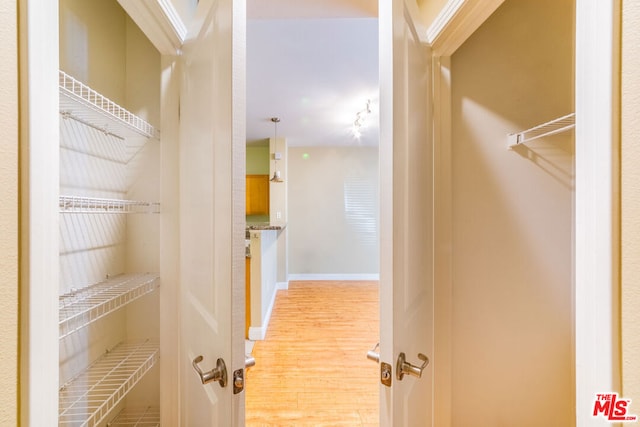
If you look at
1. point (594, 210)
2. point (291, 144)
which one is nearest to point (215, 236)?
point (594, 210)

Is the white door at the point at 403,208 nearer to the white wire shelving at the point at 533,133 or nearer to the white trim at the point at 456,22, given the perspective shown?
the white trim at the point at 456,22

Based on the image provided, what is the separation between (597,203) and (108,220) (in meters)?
1.58

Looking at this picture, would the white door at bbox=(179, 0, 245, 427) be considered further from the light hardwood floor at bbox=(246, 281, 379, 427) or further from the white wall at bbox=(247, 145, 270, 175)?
the white wall at bbox=(247, 145, 270, 175)

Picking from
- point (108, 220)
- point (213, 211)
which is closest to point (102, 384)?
point (108, 220)

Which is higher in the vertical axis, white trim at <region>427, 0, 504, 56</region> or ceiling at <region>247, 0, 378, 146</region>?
ceiling at <region>247, 0, 378, 146</region>

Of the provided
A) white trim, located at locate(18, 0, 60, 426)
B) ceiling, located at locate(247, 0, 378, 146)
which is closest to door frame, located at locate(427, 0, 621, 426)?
white trim, located at locate(18, 0, 60, 426)

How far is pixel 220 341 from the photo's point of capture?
0.71 meters

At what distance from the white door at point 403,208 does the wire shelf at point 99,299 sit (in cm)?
93

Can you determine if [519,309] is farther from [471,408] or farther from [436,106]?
[436,106]

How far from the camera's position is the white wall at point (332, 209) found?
5441mm

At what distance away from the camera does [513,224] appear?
3.69 ft

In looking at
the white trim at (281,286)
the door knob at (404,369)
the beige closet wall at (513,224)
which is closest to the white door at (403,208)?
the door knob at (404,369)

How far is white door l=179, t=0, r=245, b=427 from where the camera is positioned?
68 cm

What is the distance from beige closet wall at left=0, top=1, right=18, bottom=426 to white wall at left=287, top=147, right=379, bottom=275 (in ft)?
16.4
